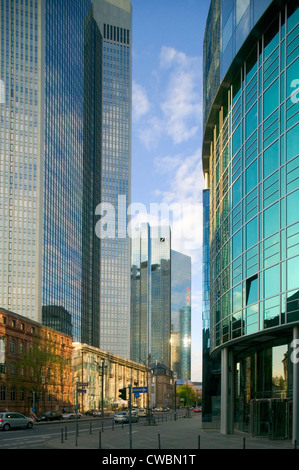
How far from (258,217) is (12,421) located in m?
29.1

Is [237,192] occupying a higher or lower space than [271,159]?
lower

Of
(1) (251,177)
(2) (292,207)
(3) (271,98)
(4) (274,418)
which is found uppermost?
(3) (271,98)

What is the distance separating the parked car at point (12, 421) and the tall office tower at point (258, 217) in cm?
1876

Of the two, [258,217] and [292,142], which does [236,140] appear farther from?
[292,142]

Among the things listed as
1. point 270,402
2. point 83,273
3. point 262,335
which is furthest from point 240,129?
point 83,273

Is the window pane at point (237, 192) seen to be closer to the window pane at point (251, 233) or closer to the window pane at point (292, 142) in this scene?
the window pane at point (251, 233)

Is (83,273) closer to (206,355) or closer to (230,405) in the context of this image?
(206,355)

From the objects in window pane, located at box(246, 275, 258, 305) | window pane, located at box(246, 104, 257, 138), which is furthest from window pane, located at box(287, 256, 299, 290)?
window pane, located at box(246, 104, 257, 138)

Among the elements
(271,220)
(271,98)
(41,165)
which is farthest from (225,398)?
(41,165)

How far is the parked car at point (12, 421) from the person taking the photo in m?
46.3

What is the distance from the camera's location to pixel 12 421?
155ft

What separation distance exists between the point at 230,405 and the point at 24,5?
135 metres
